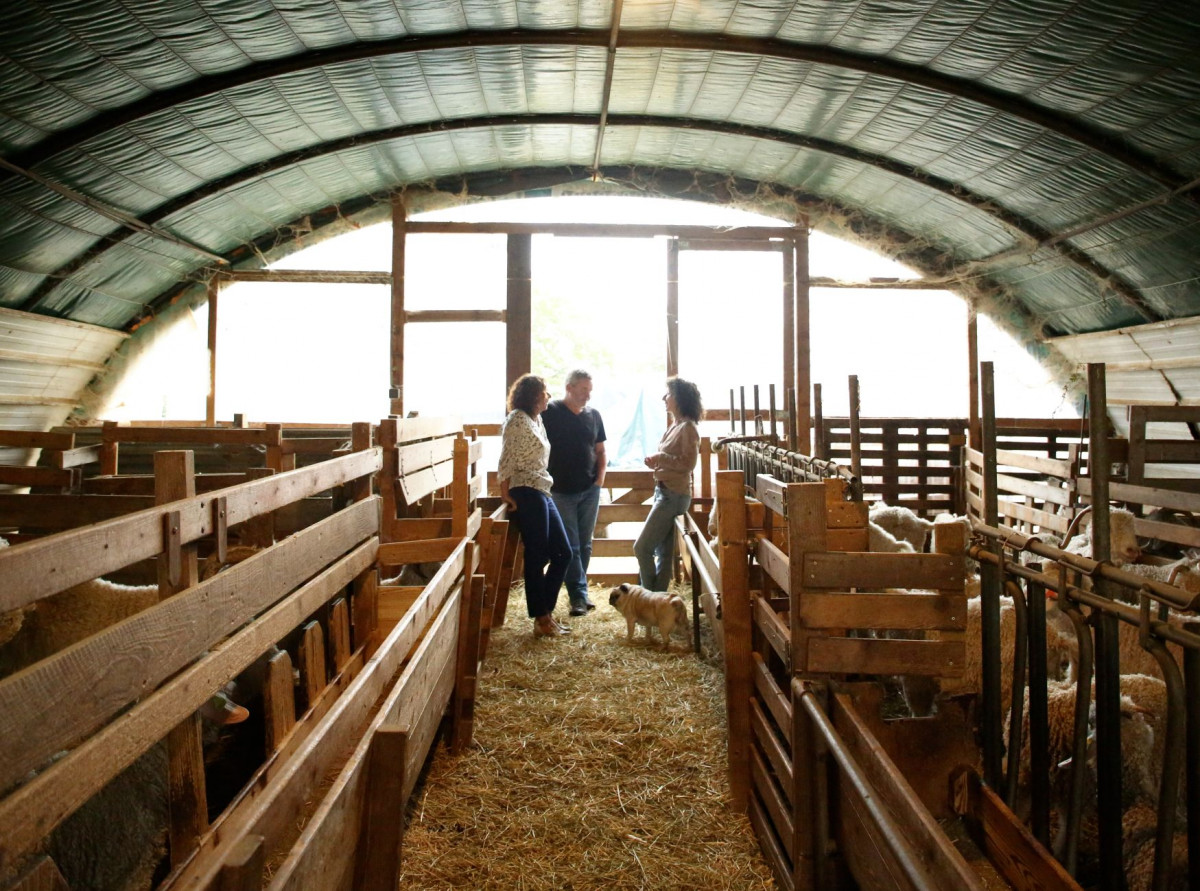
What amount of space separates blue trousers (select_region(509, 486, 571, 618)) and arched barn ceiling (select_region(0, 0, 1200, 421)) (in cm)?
385

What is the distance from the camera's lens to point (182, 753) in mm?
2277

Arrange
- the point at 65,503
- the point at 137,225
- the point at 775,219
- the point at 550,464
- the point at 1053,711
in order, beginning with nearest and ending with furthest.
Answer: the point at 1053,711
the point at 65,503
the point at 550,464
the point at 137,225
the point at 775,219

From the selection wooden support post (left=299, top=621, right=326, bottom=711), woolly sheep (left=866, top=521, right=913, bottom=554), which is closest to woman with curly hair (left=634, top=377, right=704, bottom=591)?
woolly sheep (left=866, top=521, right=913, bottom=554)

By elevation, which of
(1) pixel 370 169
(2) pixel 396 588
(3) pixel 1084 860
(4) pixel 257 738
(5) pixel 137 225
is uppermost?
(1) pixel 370 169

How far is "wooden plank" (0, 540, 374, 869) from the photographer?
1.35 m

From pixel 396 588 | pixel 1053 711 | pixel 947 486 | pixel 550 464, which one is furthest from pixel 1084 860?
pixel 947 486

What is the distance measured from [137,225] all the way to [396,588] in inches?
228

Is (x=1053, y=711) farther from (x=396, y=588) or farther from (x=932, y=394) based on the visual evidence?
(x=932, y=394)

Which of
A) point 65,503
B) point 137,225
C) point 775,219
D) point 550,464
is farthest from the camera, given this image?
point 775,219

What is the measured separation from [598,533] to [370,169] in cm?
498

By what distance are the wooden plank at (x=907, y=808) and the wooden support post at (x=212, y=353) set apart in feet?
29.9

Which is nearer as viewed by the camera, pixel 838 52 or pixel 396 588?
pixel 396 588

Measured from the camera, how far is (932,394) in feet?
37.5

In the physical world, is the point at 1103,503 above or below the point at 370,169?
below
